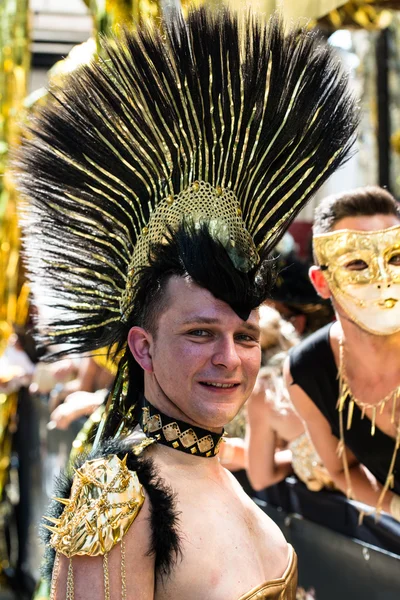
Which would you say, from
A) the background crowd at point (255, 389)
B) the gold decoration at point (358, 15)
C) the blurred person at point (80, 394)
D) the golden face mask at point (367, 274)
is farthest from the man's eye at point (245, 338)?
the gold decoration at point (358, 15)

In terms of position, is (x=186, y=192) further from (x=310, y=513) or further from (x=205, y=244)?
(x=310, y=513)

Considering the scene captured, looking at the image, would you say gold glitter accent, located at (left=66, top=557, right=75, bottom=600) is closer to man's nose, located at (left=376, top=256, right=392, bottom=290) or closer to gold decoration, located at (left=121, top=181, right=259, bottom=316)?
gold decoration, located at (left=121, top=181, right=259, bottom=316)

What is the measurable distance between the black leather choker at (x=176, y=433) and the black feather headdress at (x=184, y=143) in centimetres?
25

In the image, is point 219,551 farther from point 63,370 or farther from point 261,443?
point 63,370

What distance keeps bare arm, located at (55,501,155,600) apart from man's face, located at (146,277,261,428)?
0.24 meters

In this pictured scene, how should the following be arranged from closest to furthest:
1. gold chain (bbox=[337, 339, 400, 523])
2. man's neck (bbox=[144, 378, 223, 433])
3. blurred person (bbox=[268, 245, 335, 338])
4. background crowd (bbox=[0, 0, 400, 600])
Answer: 1. man's neck (bbox=[144, 378, 223, 433])
2. gold chain (bbox=[337, 339, 400, 523])
3. background crowd (bbox=[0, 0, 400, 600])
4. blurred person (bbox=[268, 245, 335, 338])

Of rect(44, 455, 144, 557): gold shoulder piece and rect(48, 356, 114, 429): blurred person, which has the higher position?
rect(44, 455, 144, 557): gold shoulder piece

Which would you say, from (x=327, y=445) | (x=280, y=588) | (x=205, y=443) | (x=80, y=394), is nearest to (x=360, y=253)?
(x=327, y=445)

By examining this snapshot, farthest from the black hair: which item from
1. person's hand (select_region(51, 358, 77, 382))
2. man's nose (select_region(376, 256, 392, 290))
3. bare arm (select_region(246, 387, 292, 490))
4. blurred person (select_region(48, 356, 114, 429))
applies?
person's hand (select_region(51, 358, 77, 382))

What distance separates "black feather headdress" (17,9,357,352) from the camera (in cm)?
194

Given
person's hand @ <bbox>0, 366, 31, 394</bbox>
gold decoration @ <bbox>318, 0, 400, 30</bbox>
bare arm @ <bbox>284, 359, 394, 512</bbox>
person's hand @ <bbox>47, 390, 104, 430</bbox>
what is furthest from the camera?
person's hand @ <bbox>0, 366, 31, 394</bbox>

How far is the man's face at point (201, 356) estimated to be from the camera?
1784mm

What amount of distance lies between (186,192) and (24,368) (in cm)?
437

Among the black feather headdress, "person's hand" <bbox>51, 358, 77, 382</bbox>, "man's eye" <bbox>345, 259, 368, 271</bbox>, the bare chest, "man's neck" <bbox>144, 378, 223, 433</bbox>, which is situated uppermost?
the black feather headdress
